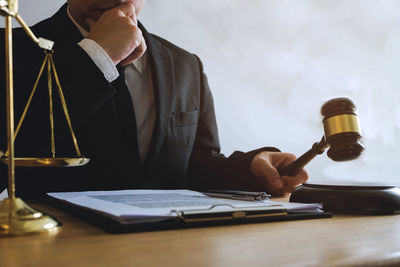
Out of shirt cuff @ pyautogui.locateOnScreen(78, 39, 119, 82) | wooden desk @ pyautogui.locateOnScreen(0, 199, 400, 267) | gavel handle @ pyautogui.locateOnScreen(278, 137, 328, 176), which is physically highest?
shirt cuff @ pyautogui.locateOnScreen(78, 39, 119, 82)

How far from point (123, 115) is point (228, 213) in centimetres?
82

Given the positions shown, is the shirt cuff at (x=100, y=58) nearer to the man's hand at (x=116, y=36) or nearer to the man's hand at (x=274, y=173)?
the man's hand at (x=116, y=36)

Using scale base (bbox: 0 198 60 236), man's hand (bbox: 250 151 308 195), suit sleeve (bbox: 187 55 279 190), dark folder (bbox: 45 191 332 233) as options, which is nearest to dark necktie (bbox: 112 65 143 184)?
suit sleeve (bbox: 187 55 279 190)

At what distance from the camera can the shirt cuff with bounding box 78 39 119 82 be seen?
79 centimetres

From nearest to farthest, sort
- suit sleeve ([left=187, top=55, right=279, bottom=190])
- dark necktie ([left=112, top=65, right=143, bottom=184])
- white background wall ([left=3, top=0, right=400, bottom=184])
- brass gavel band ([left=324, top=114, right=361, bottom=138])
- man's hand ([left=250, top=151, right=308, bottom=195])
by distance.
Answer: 1. brass gavel band ([left=324, top=114, right=361, bottom=138])
2. man's hand ([left=250, top=151, right=308, bottom=195])
3. suit sleeve ([left=187, top=55, right=279, bottom=190])
4. dark necktie ([left=112, top=65, right=143, bottom=184])
5. white background wall ([left=3, top=0, right=400, bottom=184])

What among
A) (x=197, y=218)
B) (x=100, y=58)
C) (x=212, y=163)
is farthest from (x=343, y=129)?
(x=212, y=163)

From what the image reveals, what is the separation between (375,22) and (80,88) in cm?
230

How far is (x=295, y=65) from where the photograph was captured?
228cm

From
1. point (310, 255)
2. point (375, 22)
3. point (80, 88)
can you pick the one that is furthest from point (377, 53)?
point (310, 255)

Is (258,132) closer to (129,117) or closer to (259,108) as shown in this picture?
(259,108)

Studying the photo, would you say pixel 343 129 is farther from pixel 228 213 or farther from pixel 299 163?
pixel 228 213

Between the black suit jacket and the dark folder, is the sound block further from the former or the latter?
the black suit jacket

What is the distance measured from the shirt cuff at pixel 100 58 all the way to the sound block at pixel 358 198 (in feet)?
1.60

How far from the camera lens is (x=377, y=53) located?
8.16ft
